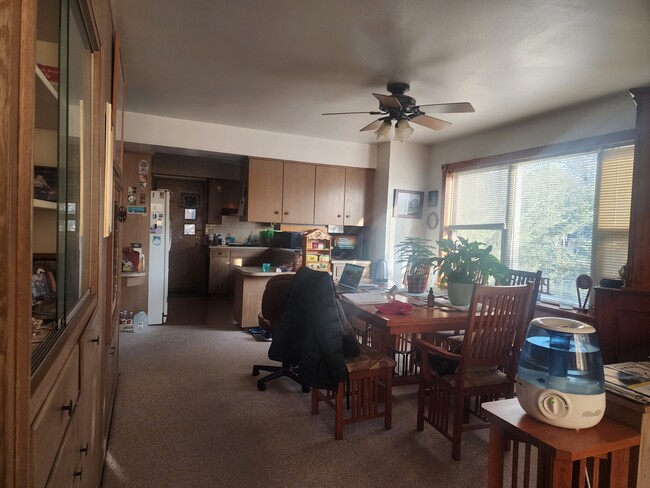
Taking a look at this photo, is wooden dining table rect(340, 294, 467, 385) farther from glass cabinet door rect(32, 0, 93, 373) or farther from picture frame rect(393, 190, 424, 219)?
picture frame rect(393, 190, 424, 219)

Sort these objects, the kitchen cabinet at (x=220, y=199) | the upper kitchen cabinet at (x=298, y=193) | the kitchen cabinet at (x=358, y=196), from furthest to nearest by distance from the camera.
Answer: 1. the kitchen cabinet at (x=220, y=199)
2. the kitchen cabinet at (x=358, y=196)
3. the upper kitchen cabinet at (x=298, y=193)

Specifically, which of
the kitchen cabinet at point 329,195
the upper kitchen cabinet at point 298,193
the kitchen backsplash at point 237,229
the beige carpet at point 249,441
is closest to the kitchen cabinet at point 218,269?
the kitchen backsplash at point 237,229

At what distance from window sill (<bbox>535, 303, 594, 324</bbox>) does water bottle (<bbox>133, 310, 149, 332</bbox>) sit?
4.37m

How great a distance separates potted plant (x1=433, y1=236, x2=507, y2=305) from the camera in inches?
109

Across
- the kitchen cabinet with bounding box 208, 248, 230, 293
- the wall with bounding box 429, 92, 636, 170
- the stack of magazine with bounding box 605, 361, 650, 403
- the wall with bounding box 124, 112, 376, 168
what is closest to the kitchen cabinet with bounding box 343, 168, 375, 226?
the wall with bounding box 124, 112, 376, 168

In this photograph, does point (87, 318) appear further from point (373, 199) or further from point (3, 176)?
point (373, 199)

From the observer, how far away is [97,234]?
5.12 ft

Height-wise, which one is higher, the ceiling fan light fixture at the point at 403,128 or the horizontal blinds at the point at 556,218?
the ceiling fan light fixture at the point at 403,128

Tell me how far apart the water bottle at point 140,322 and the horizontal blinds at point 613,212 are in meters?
4.84

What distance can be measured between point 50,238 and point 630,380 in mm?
1933

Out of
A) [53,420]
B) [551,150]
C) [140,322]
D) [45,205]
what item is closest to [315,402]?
[53,420]

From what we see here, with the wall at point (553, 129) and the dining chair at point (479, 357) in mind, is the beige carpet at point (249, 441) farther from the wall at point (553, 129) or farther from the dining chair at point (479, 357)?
the wall at point (553, 129)

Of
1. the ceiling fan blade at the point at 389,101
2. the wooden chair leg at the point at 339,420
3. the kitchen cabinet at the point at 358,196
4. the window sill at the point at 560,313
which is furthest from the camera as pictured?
the kitchen cabinet at the point at 358,196

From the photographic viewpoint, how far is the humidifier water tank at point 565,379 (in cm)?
120
